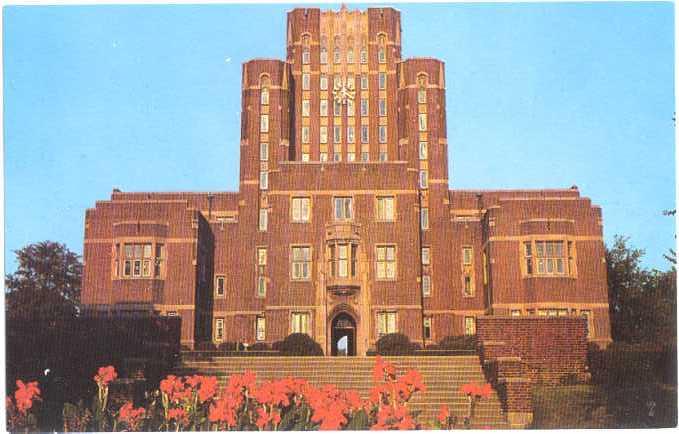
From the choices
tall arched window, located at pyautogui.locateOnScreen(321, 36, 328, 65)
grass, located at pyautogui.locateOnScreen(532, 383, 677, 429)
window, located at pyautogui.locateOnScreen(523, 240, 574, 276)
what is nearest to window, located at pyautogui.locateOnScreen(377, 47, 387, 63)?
tall arched window, located at pyautogui.locateOnScreen(321, 36, 328, 65)

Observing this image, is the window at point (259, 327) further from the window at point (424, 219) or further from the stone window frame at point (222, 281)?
the window at point (424, 219)

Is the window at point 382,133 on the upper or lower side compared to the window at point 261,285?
upper

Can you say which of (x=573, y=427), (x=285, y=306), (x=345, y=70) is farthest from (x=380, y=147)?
(x=573, y=427)

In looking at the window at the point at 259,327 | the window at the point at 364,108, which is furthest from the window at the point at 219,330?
the window at the point at 364,108

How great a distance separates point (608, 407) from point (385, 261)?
954 inches

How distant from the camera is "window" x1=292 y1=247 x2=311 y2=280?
44156 mm

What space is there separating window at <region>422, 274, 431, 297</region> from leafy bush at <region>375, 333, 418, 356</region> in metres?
9.71

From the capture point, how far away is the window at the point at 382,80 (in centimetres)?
5934

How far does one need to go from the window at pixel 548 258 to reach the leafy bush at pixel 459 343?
4584 mm

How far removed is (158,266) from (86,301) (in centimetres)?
380

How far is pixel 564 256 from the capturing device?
4394 centimetres

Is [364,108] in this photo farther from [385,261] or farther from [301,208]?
[385,261]

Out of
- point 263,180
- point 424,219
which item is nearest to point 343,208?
point 424,219

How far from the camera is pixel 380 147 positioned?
59031 mm
